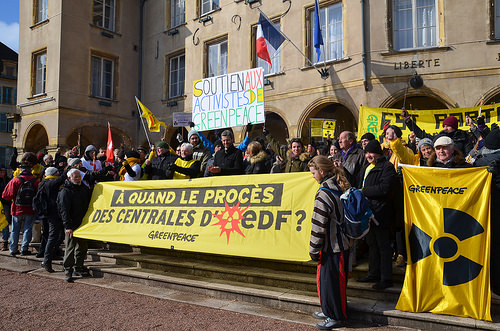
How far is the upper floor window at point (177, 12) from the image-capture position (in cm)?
1912

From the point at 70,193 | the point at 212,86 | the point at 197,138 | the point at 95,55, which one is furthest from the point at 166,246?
the point at 95,55

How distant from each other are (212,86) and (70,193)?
456 cm

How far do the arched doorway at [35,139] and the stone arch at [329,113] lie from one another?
13060mm

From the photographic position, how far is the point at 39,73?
19578 mm

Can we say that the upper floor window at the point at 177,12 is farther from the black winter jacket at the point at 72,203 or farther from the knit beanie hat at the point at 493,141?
the knit beanie hat at the point at 493,141

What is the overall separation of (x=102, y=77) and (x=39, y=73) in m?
2.93

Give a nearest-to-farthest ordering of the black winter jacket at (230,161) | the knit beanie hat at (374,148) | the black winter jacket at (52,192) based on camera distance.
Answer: the knit beanie hat at (374,148) < the black winter jacket at (230,161) < the black winter jacket at (52,192)

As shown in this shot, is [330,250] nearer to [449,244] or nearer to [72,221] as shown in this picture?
[449,244]

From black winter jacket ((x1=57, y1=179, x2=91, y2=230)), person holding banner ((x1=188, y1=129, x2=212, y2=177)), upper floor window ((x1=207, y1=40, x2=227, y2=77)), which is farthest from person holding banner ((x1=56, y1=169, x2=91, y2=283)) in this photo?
upper floor window ((x1=207, y1=40, x2=227, y2=77))

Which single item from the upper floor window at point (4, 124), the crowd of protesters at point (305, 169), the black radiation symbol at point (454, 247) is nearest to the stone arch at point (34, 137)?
the crowd of protesters at point (305, 169)

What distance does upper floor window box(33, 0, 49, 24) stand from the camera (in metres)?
19.3

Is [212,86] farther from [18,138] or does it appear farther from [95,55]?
[18,138]

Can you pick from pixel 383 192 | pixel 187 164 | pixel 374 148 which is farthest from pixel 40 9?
pixel 383 192

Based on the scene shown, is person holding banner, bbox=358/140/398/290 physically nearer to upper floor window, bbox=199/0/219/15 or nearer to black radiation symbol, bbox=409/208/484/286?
black radiation symbol, bbox=409/208/484/286
